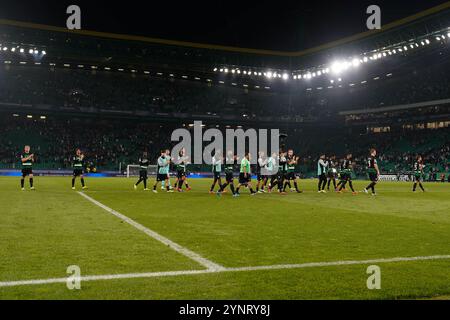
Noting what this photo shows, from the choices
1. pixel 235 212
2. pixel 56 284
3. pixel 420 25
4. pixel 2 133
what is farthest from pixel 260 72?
pixel 56 284

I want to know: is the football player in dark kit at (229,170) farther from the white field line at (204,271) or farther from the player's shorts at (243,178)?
the white field line at (204,271)

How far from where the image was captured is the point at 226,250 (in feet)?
24.2

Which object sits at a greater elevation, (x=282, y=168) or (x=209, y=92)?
(x=209, y=92)

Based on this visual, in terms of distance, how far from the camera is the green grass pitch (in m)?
5.05

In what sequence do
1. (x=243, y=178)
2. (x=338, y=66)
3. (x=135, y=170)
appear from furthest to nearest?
(x=338, y=66), (x=135, y=170), (x=243, y=178)

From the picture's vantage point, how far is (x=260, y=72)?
65.9m

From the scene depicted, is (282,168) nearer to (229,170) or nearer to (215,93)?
(229,170)

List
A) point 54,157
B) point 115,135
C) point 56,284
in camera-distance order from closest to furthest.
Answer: point 56,284 → point 54,157 → point 115,135

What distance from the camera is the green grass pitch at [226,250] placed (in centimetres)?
505

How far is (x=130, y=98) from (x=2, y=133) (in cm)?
1796

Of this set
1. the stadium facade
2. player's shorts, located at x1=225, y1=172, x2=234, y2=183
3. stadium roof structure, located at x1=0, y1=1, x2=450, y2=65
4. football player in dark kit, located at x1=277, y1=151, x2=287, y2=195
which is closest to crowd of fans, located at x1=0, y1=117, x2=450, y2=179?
the stadium facade

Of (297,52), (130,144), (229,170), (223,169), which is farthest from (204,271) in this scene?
(297,52)

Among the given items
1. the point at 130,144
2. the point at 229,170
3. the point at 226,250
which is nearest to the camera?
the point at 226,250

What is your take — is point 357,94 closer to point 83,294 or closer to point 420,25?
point 420,25
